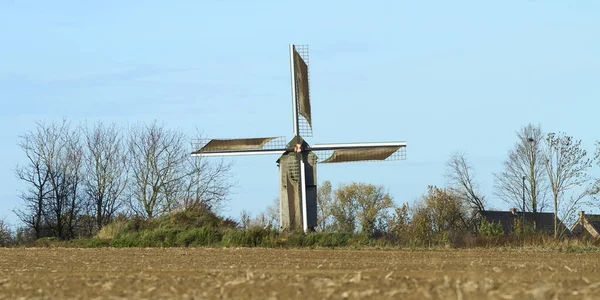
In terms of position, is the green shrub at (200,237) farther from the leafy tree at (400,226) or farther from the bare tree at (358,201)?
the bare tree at (358,201)

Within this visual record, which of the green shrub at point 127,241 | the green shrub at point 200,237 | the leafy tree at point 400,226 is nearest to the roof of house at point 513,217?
the leafy tree at point 400,226

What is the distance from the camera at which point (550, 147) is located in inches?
2067

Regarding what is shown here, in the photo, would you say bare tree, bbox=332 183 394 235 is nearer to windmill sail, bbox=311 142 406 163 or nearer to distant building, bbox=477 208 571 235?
distant building, bbox=477 208 571 235

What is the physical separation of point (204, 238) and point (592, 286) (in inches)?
964

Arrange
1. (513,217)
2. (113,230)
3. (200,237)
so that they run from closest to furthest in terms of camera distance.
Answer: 1. (200,237)
2. (113,230)
3. (513,217)

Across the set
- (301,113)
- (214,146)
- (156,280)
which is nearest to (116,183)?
(214,146)

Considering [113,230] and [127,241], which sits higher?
[113,230]

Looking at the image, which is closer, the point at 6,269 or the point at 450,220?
the point at 6,269

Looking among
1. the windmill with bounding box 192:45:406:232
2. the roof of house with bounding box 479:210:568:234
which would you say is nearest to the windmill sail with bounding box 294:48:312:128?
the windmill with bounding box 192:45:406:232

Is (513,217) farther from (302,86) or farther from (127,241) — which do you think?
(127,241)

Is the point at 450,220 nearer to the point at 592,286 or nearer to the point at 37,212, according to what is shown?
the point at 37,212

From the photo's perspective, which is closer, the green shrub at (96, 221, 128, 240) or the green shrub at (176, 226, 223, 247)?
the green shrub at (176, 226, 223, 247)

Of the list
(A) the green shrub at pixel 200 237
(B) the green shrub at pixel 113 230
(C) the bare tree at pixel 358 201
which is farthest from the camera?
(C) the bare tree at pixel 358 201

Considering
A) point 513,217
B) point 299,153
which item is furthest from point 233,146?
point 513,217
